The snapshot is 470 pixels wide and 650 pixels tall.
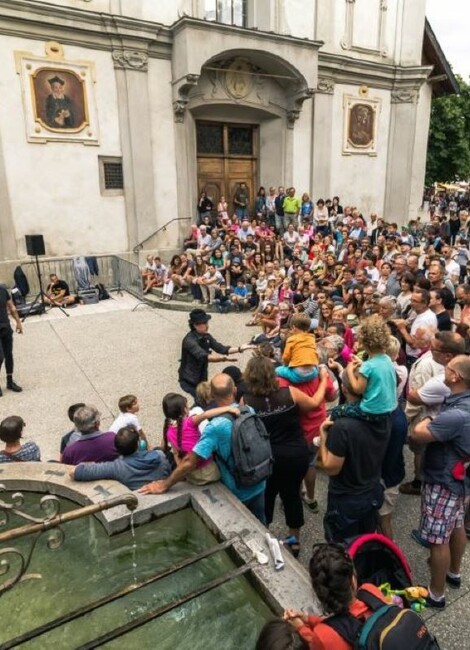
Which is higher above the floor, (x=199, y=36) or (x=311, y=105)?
(x=199, y=36)

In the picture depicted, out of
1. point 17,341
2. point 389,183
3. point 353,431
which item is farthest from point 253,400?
point 389,183

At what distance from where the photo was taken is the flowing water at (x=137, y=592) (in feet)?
9.70

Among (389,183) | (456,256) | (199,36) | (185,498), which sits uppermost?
(199,36)

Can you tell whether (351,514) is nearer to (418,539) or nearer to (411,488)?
(418,539)

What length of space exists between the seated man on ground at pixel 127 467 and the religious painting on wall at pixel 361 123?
16779 mm

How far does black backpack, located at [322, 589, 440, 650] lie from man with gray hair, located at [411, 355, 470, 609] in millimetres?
1185

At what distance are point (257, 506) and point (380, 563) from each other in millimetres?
1127

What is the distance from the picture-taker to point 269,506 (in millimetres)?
3775

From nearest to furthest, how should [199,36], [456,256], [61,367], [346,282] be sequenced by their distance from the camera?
1. [61,367]
2. [346,282]
3. [456,256]
4. [199,36]

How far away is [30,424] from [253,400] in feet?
13.3

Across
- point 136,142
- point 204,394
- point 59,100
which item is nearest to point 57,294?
point 136,142

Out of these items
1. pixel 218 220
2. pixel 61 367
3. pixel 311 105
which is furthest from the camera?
pixel 311 105

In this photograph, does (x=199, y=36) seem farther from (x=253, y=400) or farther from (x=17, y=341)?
(x=253, y=400)

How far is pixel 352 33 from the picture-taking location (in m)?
17.3
